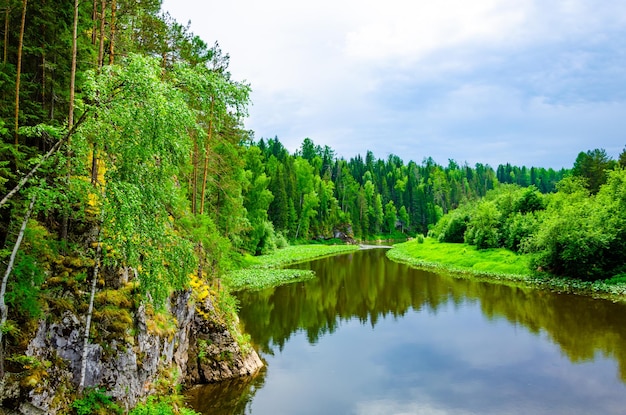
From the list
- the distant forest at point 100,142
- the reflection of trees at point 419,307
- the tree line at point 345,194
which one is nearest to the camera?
the distant forest at point 100,142

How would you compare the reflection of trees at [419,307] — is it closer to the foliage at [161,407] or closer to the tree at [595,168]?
the foliage at [161,407]

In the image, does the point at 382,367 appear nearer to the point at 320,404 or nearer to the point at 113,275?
the point at 320,404

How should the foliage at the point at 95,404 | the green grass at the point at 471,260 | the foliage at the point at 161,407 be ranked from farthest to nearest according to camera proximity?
the green grass at the point at 471,260 → the foliage at the point at 161,407 → the foliage at the point at 95,404

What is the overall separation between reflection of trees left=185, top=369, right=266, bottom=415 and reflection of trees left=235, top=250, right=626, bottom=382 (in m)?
5.33

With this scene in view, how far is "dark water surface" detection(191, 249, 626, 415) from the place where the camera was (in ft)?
57.6

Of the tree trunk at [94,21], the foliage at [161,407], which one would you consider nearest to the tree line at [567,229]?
the foliage at [161,407]

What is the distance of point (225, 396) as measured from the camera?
58.0 feet

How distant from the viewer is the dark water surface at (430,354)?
1755 cm

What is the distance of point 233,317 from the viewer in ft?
72.6

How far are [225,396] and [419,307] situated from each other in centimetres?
2107

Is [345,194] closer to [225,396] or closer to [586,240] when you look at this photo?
[586,240]

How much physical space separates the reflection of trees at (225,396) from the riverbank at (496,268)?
30.6 metres

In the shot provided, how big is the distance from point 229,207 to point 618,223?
36349 millimetres

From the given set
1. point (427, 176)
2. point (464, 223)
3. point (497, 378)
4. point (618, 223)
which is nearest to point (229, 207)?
point (497, 378)
